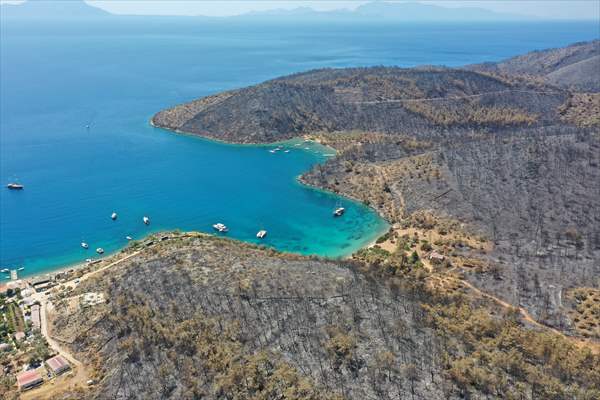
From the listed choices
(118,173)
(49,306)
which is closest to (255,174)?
(118,173)

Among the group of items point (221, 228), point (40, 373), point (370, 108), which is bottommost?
point (40, 373)

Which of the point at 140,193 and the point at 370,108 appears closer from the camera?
the point at 140,193

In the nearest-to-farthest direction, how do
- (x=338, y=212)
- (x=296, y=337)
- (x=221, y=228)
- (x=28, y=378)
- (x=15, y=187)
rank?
(x=28, y=378) < (x=296, y=337) < (x=221, y=228) < (x=338, y=212) < (x=15, y=187)

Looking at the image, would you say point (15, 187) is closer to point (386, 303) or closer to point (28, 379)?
point (28, 379)

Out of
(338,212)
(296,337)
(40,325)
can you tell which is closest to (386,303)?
(296,337)

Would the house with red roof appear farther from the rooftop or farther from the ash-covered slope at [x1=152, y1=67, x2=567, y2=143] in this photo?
the ash-covered slope at [x1=152, y1=67, x2=567, y2=143]

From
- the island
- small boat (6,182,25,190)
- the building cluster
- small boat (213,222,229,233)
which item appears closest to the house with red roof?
the building cluster

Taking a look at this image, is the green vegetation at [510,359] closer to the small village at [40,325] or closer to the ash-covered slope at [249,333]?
the ash-covered slope at [249,333]

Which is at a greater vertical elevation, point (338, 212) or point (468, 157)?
point (468, 157)
